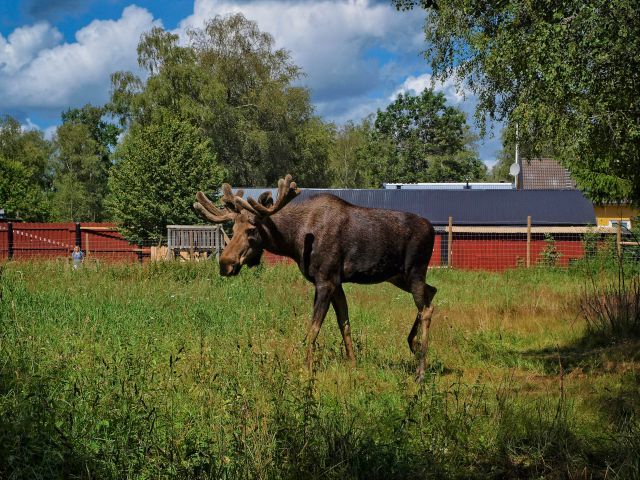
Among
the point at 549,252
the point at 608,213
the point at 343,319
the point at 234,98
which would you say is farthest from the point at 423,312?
the point at 234,98

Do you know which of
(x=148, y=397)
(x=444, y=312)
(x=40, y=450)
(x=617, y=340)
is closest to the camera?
(x=40, y=450)

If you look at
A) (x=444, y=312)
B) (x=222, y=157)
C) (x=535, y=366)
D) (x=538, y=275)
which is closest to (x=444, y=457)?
(x=535, y=366)

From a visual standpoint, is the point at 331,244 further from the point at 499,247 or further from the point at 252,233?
the point at 499,247

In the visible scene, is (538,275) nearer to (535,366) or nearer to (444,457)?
(535,366)

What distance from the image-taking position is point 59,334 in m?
8.52

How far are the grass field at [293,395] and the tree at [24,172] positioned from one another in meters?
50.3

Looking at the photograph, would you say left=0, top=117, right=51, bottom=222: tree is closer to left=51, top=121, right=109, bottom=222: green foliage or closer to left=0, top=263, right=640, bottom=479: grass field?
left=51, top=121, right=109, bottom=222: green foliage

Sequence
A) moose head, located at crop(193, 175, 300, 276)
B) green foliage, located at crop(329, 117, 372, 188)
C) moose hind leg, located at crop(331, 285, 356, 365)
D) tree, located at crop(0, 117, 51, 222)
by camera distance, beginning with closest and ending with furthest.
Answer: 1. moose head, located at crop(193, 175, 300, 276)
2. moose hind leg, located at crop(331, 285, 356, 365)
3. tree, located at crop(0, 117, 51, 222)
4. green foliage, located at crop(329, 117, 372, 188)

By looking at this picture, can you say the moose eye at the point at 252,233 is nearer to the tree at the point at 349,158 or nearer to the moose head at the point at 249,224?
the moose head at the point at 249,224

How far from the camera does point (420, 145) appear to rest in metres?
74.2

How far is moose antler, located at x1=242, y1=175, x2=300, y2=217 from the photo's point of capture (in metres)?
7.96

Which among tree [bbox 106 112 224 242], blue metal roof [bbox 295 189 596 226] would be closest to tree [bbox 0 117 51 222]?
tree [bbox 106 112 224 242]

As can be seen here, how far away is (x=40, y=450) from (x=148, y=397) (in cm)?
147

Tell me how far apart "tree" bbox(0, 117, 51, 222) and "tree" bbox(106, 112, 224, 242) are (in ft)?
82.2
